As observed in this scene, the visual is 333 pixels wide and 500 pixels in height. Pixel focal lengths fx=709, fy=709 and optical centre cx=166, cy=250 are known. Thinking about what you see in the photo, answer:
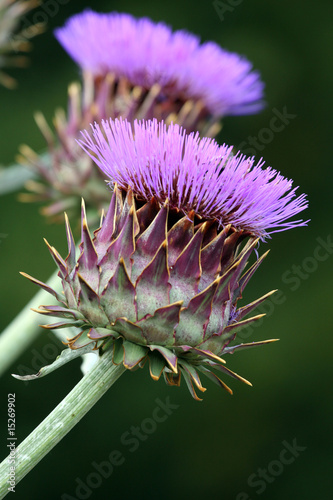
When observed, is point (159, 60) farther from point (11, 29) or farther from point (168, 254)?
point (168, 254)

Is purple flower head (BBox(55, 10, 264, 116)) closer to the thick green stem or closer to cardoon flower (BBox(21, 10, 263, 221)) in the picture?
cardoon flower (BBox(21, 10, 263, 221))

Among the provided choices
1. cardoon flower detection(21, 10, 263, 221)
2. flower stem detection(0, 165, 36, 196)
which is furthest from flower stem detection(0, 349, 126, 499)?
flower stem detection(0, 165, 36, 196)

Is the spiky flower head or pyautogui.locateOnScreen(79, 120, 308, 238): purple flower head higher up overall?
the spiky flower head

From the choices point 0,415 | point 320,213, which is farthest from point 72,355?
point 320,213

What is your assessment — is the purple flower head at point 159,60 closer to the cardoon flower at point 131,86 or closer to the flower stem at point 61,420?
the cardoon flower at point 131,86

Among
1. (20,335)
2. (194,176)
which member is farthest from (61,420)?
(20,335)

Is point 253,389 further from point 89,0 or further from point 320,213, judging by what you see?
point 89,0

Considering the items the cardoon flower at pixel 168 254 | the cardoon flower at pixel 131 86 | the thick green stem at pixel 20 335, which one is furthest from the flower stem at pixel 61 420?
the cardoon flower at pixel 131 86
